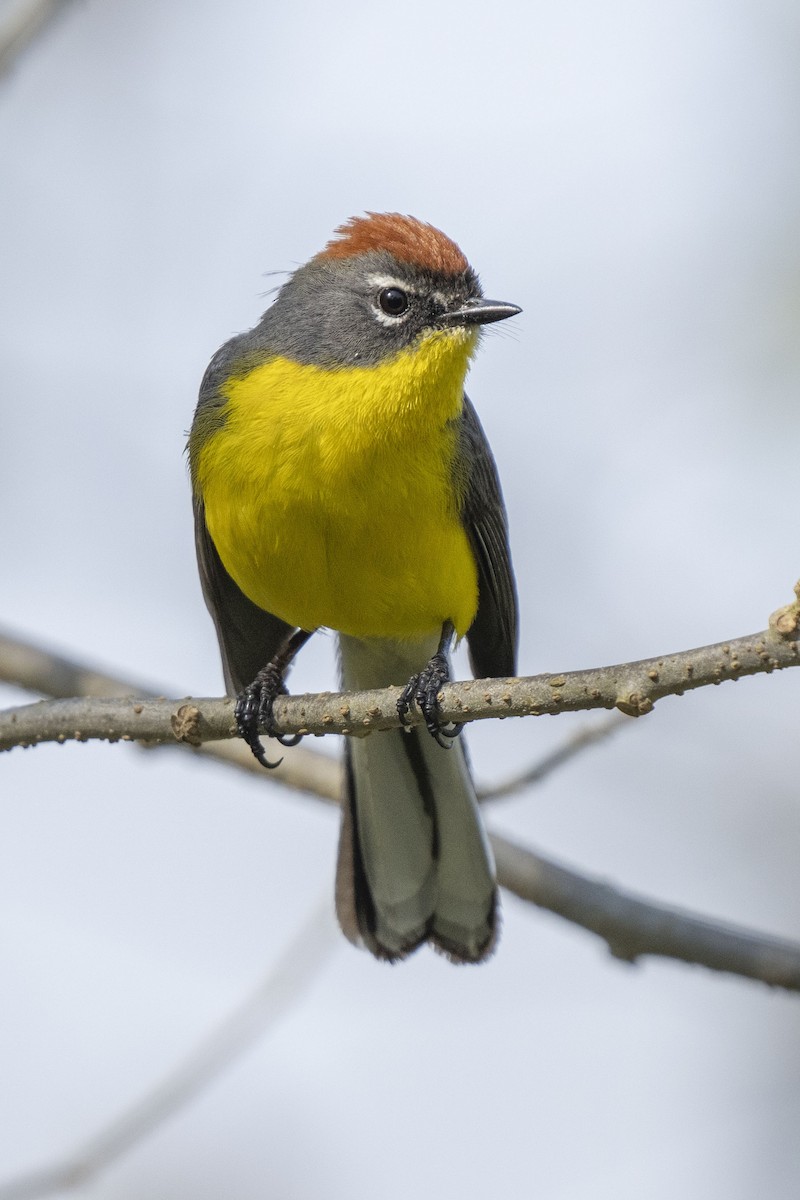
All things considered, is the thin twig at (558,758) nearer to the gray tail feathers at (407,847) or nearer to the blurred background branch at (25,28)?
the gray tail feathers at (407,847)

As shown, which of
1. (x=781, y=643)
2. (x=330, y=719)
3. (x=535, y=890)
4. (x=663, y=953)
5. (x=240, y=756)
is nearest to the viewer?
(x=781, y=643)

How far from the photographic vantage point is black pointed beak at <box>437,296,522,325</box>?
5535 millimetres

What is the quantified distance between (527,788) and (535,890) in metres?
0.45

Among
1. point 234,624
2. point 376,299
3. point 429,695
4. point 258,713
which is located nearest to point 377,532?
point 258,713

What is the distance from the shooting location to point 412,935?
644 centimetres

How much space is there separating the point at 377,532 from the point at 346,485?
234mm

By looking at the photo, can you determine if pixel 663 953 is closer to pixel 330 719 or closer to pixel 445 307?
pixel 330 719

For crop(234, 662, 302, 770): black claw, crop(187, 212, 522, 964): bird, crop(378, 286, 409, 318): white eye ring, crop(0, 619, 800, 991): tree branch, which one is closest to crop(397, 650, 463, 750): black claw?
crop(187, 212, 522, 964): bird

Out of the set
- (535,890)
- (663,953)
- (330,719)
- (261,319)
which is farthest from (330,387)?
(663,953)

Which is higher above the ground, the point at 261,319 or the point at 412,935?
the point at 261,319

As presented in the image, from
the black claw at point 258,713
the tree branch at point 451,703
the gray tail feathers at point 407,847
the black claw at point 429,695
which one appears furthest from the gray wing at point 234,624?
the tree branch at point 451,703

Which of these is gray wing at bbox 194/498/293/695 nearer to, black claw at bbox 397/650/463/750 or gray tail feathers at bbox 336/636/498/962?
gray tail feathers at bbox 336/636/498/962

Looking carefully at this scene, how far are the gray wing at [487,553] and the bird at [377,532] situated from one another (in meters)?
0.01

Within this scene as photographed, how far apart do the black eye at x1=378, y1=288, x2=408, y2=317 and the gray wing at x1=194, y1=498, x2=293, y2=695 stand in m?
1.38
